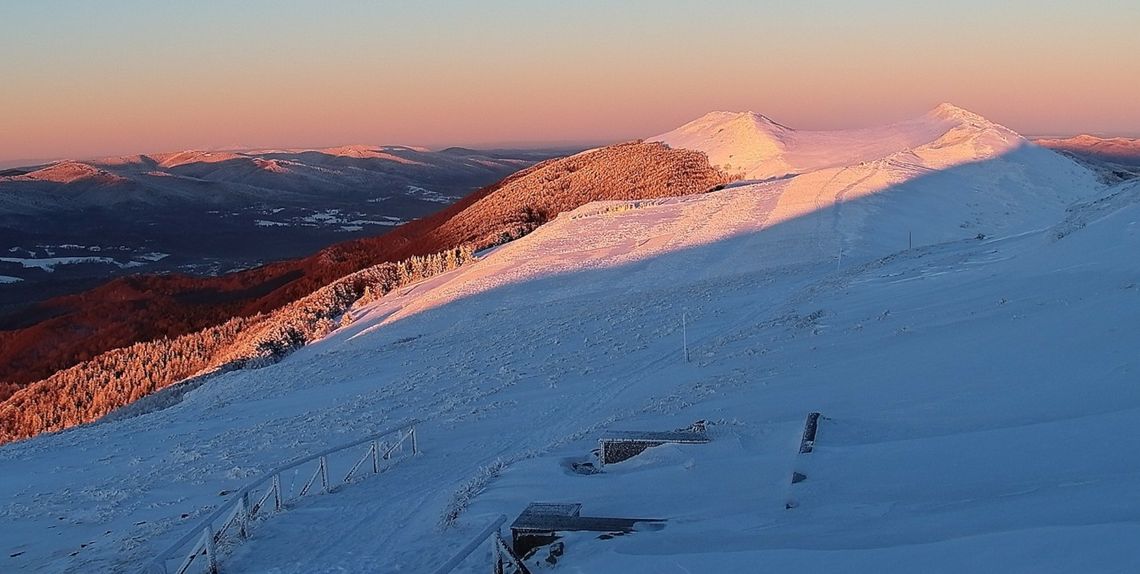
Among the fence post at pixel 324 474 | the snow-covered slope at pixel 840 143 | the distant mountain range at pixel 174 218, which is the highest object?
the snow-covered slope at pixel 840 143

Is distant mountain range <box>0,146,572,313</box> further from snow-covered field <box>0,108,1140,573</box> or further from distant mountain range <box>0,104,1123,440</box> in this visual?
snow-covered field <box>0,108,1140,573</box>

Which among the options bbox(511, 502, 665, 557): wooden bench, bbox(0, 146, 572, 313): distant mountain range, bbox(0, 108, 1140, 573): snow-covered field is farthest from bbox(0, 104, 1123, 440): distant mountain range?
bbox(0, 146, 572, 313): distant mountain range

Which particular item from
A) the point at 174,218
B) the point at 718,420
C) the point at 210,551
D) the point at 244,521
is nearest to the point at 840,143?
the point at 718,420

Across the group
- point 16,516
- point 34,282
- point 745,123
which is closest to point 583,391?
point 16,516

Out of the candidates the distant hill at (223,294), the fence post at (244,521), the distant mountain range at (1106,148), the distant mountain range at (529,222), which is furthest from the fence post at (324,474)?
the distant mountain range at (1106,148)

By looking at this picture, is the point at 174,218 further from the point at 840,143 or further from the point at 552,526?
the point at 552,526

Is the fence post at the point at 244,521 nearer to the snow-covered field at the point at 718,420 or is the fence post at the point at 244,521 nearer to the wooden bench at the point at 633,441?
the snow-covered field at the point at 718,420
